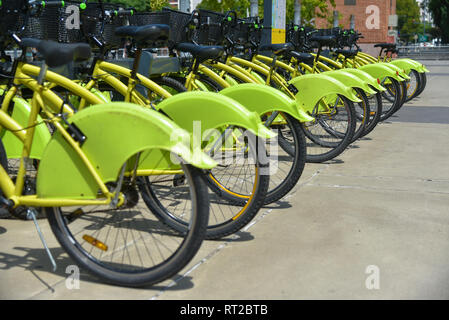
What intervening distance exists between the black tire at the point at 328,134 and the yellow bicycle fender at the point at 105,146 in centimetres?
315

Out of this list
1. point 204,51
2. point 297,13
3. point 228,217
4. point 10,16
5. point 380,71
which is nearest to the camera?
point 10,16

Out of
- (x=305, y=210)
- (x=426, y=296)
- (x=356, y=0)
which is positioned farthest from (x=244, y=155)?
(x=356, y=0)

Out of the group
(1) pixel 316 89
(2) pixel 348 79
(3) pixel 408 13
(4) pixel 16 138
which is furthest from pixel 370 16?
(4) pixel 16 138

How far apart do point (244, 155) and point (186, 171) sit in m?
1.30

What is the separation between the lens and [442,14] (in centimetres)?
6353

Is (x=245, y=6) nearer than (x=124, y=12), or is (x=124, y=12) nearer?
(x=124, y=12)

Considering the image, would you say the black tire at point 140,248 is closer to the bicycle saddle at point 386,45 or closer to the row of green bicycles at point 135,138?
the row of green bicycles at point 135,138

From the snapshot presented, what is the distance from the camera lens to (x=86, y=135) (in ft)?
9.43

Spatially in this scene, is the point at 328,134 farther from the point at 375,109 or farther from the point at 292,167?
the point at 292,167

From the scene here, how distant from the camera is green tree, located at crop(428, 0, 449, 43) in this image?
60806 millimetres

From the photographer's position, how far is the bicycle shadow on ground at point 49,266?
2967mm

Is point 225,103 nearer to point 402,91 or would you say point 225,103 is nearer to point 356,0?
point 402,91

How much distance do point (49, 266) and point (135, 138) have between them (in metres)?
0.96

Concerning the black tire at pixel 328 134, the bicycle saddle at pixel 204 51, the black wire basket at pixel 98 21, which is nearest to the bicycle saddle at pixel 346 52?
the black tire at pixel 328 134
